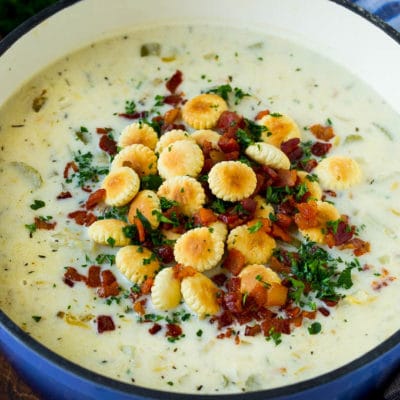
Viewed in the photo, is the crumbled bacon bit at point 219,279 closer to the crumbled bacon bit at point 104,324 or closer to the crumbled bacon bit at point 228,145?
the crumbled bacon bit at point 104,324

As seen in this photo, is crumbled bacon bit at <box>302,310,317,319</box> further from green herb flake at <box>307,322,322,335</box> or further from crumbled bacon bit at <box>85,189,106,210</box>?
crumbled bacon bit at <box>85,189,106,210</box>

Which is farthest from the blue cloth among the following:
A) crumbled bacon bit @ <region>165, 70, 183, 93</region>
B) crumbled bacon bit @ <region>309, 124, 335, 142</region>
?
crumbled bacon bit @ <region>165, 70, 183, 93</region>

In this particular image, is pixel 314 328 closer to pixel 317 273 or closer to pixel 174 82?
pixel 317 273

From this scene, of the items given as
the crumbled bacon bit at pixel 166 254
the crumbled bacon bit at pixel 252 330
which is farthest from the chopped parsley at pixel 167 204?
the crumbled bacon bit at pixel 252 330

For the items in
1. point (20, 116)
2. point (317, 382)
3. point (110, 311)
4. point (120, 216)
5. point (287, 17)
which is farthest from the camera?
point (287, 17)

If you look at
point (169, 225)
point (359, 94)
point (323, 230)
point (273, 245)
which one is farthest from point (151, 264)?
point (359, 94)

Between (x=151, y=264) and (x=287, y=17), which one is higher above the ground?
(x=287, y=17)

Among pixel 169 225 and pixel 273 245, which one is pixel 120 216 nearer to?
pixel 169 225

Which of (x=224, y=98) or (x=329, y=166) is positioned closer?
(x=329, y=166)
